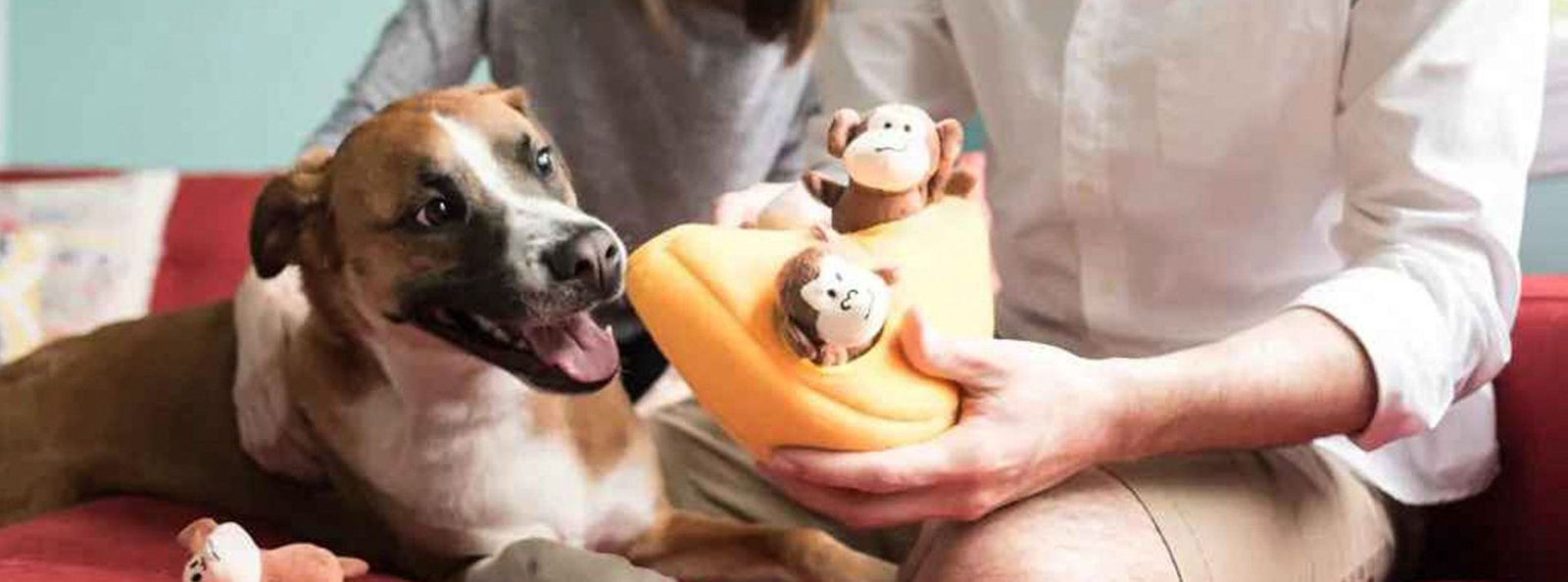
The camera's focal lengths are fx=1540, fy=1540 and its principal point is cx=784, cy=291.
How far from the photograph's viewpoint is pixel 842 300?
0.83m

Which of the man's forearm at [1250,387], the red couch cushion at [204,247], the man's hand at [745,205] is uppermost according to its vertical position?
the man's hand at [745,205]

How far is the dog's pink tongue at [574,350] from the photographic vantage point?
1121mm

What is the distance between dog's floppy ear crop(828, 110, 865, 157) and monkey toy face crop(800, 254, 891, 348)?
126mm

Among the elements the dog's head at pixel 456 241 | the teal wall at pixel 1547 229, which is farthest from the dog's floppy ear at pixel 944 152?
the teal wall at pixel 1547 229

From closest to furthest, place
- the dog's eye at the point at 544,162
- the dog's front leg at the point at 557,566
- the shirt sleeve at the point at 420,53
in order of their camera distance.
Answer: the dog's front leg at the point at 557,566, the dog's eye at the point at 544,162, the shirt sleeve at the point at 420,53

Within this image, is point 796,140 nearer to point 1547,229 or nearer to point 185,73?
point 1547,229

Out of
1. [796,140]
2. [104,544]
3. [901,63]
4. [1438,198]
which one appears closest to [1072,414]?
[1438,198]

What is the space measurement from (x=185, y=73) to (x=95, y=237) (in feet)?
2.08

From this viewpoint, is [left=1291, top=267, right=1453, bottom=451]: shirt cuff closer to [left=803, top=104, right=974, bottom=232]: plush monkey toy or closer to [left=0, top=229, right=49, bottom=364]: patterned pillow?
[left=803, top=104, right=974, bottom=232]: plush monkey toy

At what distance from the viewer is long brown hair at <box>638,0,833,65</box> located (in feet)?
5.93

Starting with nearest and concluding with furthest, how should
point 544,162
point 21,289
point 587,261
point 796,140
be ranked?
point 587,261, point 544,162, point 796,140, point 21,289

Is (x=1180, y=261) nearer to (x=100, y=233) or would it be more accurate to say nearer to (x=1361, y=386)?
(x=1361, y=386)

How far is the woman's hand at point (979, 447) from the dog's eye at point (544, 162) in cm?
38

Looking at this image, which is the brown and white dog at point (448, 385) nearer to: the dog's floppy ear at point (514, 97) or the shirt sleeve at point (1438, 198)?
the dog's floppy ear at point (514, 97)
